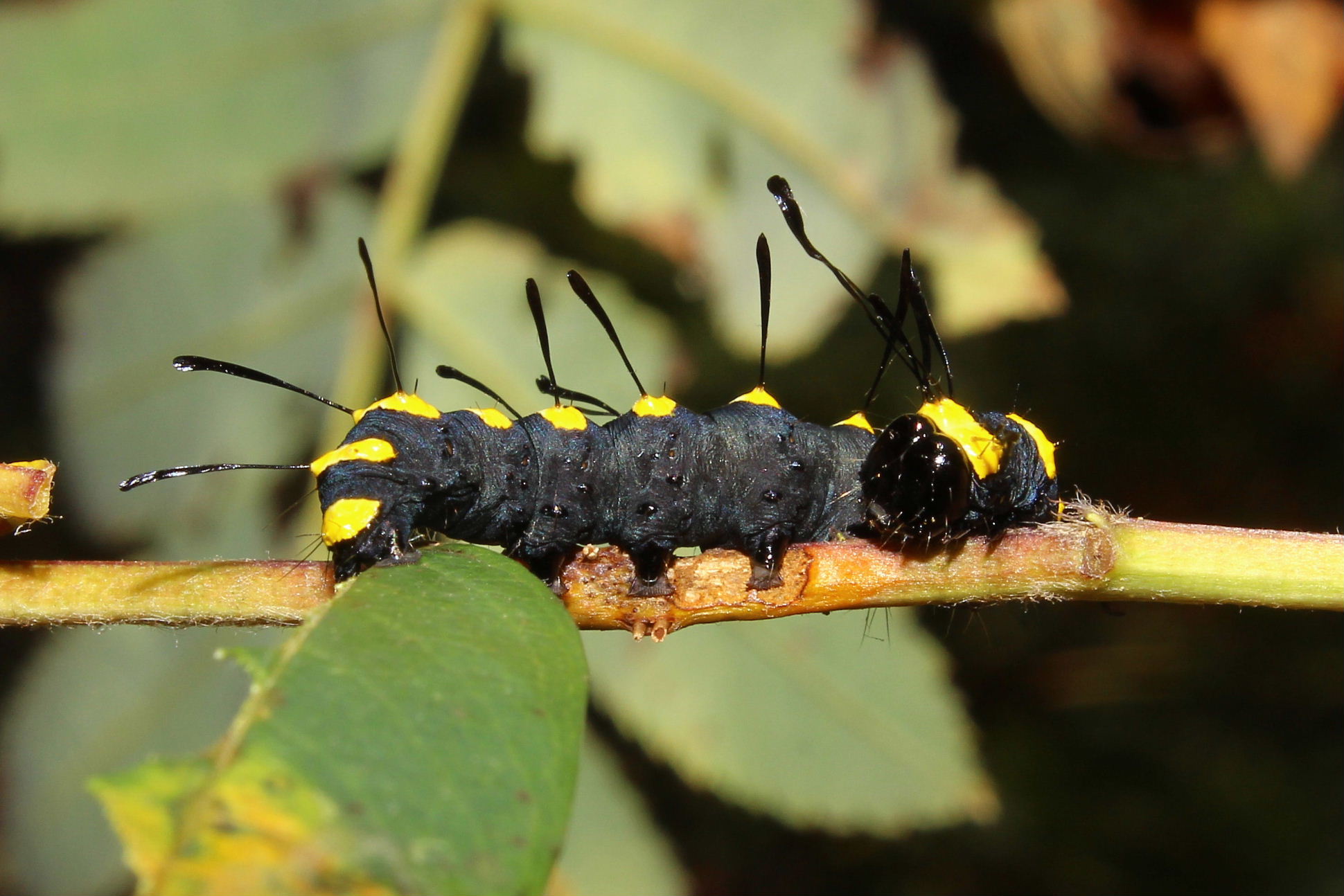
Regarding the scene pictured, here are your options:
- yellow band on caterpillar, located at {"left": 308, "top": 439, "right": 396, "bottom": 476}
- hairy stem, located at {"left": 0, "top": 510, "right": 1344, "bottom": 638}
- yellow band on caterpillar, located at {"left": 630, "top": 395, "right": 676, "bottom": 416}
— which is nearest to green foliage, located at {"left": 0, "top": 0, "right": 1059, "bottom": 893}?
yellow band on caterpillar, located at {"left": 630, "top": 395, "right": 676, "bottom": 416}

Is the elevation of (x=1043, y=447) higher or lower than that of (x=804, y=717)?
higher

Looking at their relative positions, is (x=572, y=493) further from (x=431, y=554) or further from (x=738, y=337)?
(x=738, y=337)

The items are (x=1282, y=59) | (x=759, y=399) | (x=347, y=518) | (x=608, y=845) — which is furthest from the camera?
(x=1282, y=59)

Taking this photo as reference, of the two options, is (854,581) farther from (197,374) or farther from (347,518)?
(197,374)

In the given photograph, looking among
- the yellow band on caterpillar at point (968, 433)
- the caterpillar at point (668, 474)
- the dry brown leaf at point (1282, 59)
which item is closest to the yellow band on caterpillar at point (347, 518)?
the caterpillar at point (668, 474)

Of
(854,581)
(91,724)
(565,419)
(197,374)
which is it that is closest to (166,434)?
(197,374)

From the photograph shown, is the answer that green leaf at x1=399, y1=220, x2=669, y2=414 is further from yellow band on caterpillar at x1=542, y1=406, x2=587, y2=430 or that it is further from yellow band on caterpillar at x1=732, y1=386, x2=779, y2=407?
yellow band on caterpillar at x1=542, y1=406, x2=587, y2=430

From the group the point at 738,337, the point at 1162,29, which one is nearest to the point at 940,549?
the point at 738,337
